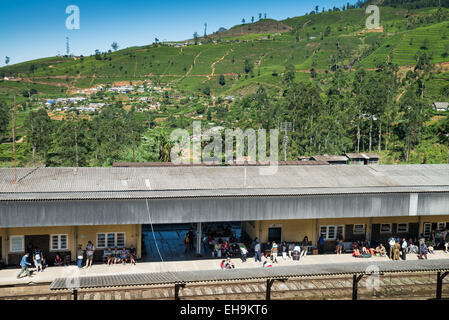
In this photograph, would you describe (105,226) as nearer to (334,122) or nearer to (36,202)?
(36,202)

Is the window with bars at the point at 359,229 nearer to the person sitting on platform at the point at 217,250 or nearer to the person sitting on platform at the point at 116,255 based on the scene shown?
the person sitting on platform at the point at 217,250

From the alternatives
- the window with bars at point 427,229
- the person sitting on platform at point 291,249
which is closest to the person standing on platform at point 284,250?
the person sitting on platform at point 291,249

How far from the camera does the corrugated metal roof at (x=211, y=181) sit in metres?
22.7

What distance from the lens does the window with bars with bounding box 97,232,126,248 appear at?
75.4 ft

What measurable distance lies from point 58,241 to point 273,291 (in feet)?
34.8

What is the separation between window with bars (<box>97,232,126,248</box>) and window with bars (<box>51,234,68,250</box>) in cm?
160

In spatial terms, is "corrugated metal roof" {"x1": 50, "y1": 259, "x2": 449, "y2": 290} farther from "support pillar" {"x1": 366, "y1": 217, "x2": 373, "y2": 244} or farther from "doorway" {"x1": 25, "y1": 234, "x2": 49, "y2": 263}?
"support pillar" {"x1": 366, "y1": 217, "x2": 373, "y2": 244}

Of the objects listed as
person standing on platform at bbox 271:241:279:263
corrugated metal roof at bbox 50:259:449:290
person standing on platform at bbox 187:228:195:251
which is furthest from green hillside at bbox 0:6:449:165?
person standing on platform at bbox 271:241:279:263

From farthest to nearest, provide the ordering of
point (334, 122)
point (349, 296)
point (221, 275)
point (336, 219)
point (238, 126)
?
point (238, 126), point (334, 122), point (336, 219), point (349, 296), point (221, 275)

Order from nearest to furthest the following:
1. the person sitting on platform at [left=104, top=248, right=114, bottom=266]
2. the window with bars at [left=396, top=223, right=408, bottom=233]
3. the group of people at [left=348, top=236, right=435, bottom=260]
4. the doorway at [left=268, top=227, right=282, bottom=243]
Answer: the person sitting on platform at [left=104, top=248, right=114, bottom=266]
the group of people at [left=348, top=236, right=435, bottom=260]
the doorway at [left=268, top=227, right=282, bottom=243]
the window with bars at [left=396, top=223, right=408, bottom=233]

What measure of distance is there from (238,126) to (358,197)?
45.5 metres

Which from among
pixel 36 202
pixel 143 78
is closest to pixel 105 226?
pixel 36 202

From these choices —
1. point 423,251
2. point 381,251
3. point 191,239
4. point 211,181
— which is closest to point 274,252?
point 191,239
